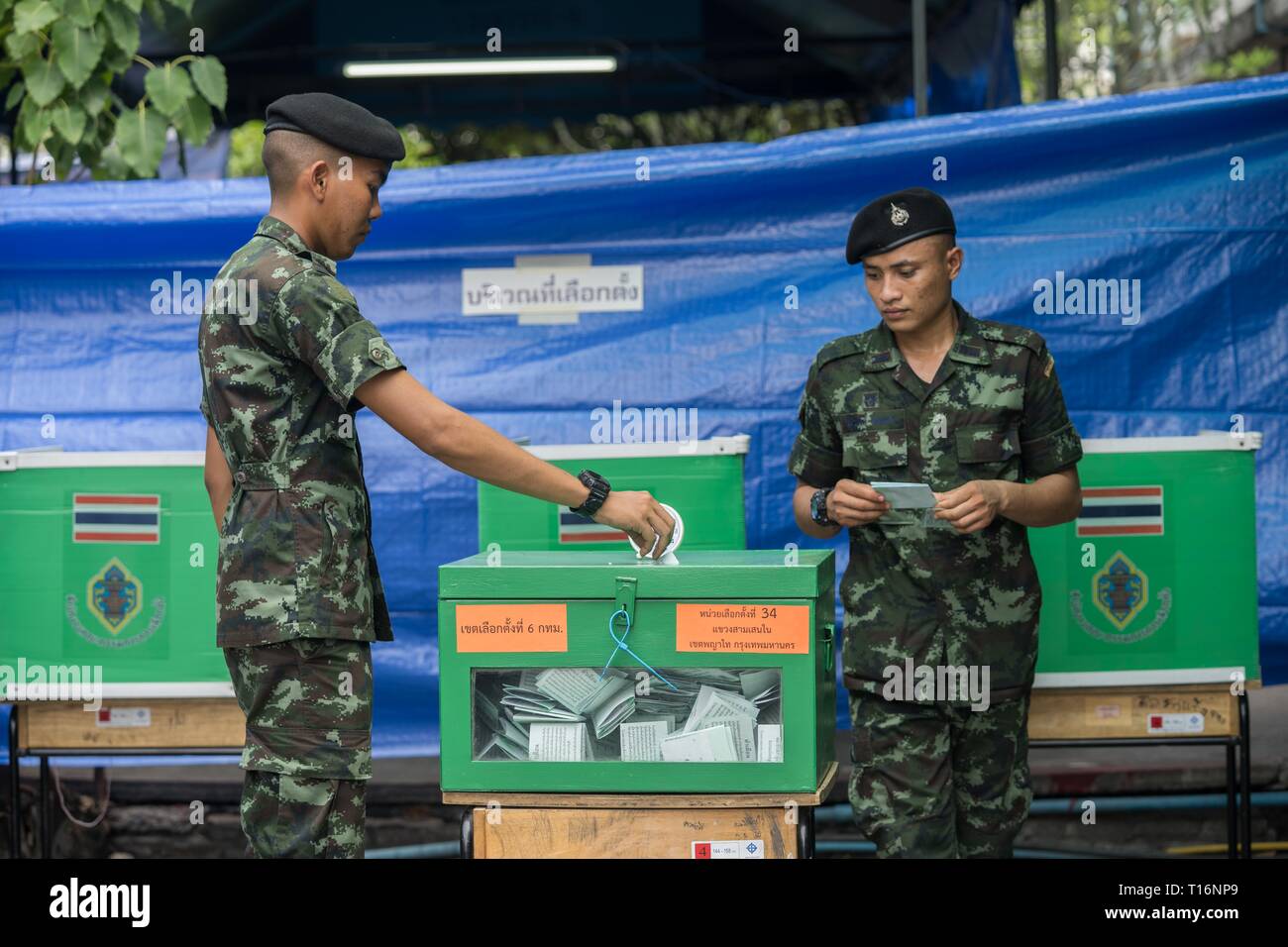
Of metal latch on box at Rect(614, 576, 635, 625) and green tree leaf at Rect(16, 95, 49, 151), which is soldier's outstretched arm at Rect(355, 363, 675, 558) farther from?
green tree leaf at Rect(16, 95, 49, 151)

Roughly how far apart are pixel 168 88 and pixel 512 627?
2.67 metres

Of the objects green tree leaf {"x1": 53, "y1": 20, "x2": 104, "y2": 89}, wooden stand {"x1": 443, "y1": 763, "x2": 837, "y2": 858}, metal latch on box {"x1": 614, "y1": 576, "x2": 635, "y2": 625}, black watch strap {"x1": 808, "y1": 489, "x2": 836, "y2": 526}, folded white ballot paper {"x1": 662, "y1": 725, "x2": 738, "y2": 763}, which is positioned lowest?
wooden stand {"x1": 443, "y1": 763, "x2": 837, "y2": 858}

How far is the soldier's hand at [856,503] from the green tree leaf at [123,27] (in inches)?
109

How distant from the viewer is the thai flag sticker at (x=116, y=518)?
3287mm

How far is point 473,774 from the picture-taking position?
101 inches

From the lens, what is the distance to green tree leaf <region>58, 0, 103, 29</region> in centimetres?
431

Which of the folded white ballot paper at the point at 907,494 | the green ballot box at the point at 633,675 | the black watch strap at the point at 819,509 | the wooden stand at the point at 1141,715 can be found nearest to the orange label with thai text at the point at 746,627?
the green ballot box at the point at 633,675

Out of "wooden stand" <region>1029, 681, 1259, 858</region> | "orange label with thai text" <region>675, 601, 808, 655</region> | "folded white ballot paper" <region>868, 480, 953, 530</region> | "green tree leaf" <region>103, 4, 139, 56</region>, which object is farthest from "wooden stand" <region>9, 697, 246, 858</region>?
"green tree leaf" <region>103, 4, 139, 56</region>

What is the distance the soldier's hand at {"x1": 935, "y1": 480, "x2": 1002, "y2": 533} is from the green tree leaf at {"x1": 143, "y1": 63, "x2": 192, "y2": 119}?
2819 mm

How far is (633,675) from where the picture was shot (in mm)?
2508

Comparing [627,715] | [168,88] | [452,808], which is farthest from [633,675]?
[168,88]

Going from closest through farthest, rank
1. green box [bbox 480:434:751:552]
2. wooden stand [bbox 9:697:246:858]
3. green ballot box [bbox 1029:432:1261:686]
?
1. green box [bbox 480:434:751:552]
2. green ballot box [bbox 1029:432:1261:686]
3. wooden stand [bbox 9:697:246:858]

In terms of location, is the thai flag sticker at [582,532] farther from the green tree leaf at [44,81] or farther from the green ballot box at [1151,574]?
the green tree leaf at [44,81]
